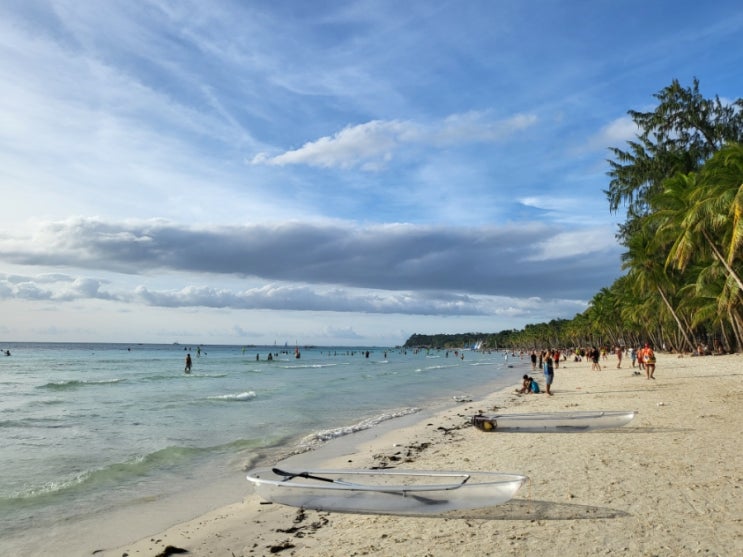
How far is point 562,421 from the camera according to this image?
1202 cm

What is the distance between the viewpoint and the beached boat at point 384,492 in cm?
627

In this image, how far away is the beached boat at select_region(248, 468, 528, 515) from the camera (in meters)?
6.27

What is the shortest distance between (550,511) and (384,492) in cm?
204

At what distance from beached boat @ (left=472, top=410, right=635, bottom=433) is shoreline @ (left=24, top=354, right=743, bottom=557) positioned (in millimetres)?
275

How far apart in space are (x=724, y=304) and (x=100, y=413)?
33.0 m

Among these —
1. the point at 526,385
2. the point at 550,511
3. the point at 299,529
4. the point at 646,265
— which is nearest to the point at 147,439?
the point at 299,529

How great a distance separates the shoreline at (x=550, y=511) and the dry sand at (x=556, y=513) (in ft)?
0.06

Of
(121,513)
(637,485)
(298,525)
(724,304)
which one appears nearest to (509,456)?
(637,485)

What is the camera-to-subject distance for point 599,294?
82.2m

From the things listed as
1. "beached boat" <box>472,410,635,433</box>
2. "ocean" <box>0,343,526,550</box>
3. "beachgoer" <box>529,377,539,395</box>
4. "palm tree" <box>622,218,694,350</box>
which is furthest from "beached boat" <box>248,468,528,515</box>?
"palm tree" <box>622,218,694,350</box>

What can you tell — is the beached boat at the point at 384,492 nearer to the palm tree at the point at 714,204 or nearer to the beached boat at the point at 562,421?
the beached boat at the point at 562,421

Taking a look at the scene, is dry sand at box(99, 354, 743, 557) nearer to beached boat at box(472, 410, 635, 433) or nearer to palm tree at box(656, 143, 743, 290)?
beached boat at box(472, 410, 635, 433)

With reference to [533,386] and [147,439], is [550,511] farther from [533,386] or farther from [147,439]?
[533,386]

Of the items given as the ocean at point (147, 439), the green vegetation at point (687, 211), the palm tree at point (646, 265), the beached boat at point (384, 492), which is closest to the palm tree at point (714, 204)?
the green vegetation at point (687, 211)
